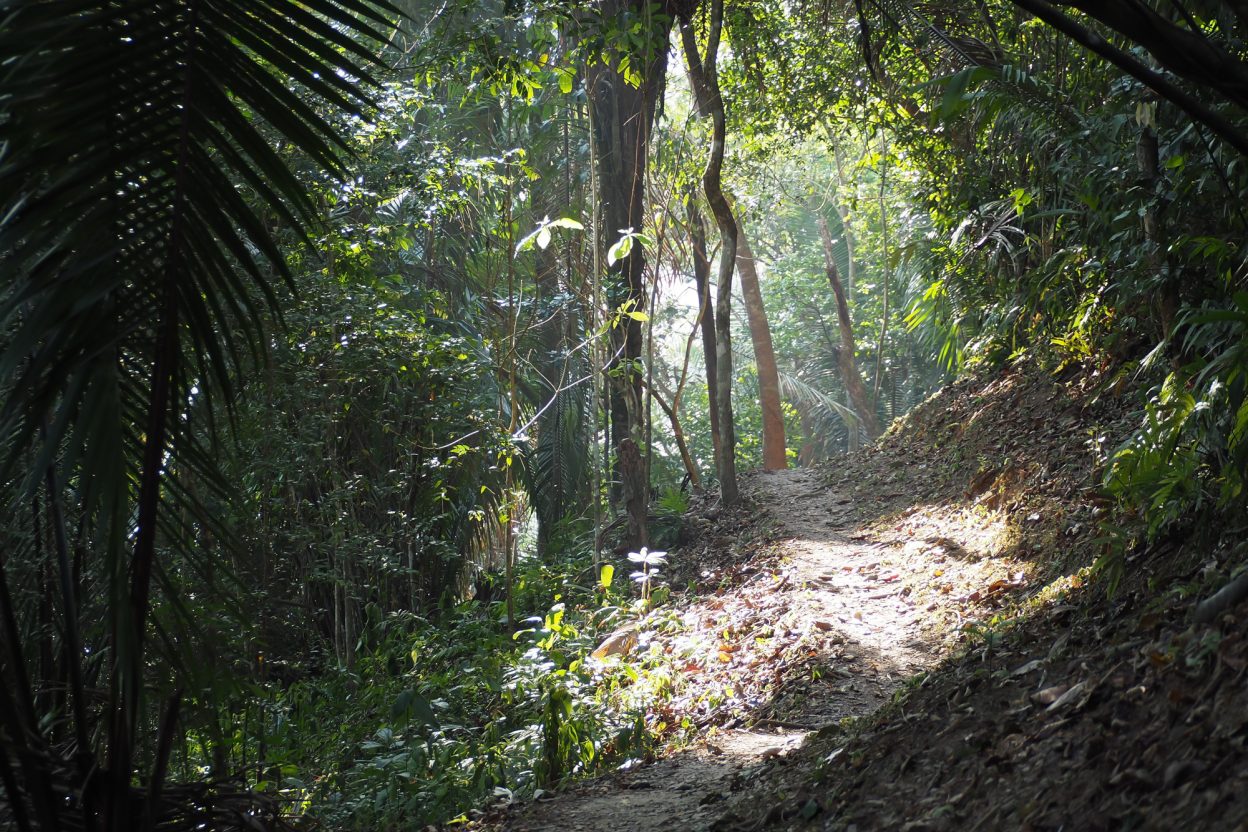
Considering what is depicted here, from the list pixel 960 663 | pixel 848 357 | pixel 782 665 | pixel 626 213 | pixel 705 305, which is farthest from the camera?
pixel 848 357

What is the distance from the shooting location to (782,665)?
6.51m

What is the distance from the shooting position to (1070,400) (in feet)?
26.1

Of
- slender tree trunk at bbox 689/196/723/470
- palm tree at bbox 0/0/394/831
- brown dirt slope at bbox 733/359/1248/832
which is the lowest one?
brown dirt slope at bbox 733/359/1248/832

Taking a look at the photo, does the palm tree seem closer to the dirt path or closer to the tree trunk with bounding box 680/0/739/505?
the dirt path

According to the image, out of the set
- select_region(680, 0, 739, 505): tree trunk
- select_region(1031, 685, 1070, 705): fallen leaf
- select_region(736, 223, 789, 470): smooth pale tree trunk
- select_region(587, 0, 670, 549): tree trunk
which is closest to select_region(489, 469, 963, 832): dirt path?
select_region(1031, 685, 1070, 705): fallen leaf

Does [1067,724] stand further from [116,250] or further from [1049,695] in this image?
[116,250]

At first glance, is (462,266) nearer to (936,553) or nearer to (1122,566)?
(936,553)

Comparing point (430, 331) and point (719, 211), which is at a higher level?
point (719, 211)

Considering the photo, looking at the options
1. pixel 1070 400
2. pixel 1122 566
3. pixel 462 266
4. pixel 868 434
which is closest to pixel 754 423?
pixel 868 434

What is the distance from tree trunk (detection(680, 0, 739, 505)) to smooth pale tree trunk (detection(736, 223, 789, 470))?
6.57m

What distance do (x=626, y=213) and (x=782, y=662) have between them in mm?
6487

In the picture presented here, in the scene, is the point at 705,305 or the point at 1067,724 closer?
the point at 1067,724

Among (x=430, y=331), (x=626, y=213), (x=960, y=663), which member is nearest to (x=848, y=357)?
(x=626, y=213)

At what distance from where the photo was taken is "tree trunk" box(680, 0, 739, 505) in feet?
35.1
